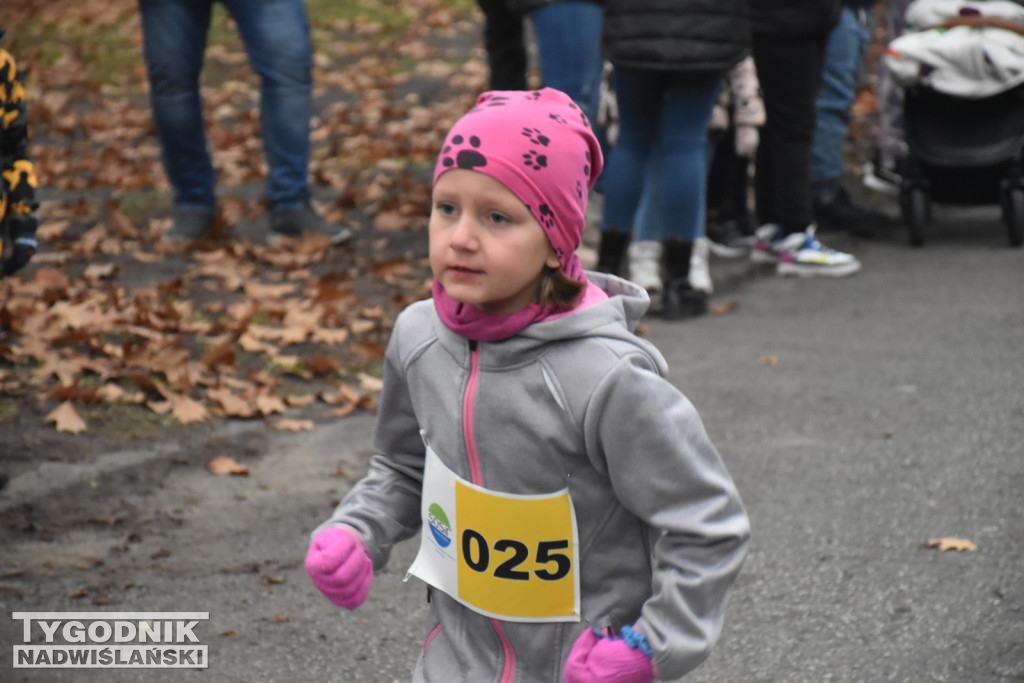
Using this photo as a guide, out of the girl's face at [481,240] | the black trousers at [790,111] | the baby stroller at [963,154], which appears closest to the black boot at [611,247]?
the black trousers at [790,111]

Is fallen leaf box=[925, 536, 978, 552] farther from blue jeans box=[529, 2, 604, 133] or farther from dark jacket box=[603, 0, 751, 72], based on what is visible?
blue jeans box=[529, 2, 604, 133]

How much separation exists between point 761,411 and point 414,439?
8.95ft

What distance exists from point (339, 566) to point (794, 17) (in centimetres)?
464

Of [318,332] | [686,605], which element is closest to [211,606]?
[686,605]

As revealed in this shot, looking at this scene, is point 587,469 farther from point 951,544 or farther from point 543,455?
point 951,544

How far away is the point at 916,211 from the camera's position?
7.27 m

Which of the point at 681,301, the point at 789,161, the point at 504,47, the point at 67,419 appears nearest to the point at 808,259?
the point at 789,161

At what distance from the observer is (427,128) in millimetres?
9719

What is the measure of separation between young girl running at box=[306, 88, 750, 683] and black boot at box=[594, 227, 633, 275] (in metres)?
3.69

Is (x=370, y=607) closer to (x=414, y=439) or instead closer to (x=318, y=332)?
(x=414, y=439)

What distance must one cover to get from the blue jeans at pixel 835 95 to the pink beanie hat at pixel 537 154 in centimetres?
571

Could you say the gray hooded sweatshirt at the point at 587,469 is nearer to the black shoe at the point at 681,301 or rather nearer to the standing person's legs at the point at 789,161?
the black shoe at the point at 681,301

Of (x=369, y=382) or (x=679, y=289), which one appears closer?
(x=369, y=382)

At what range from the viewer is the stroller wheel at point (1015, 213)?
7066 mm
